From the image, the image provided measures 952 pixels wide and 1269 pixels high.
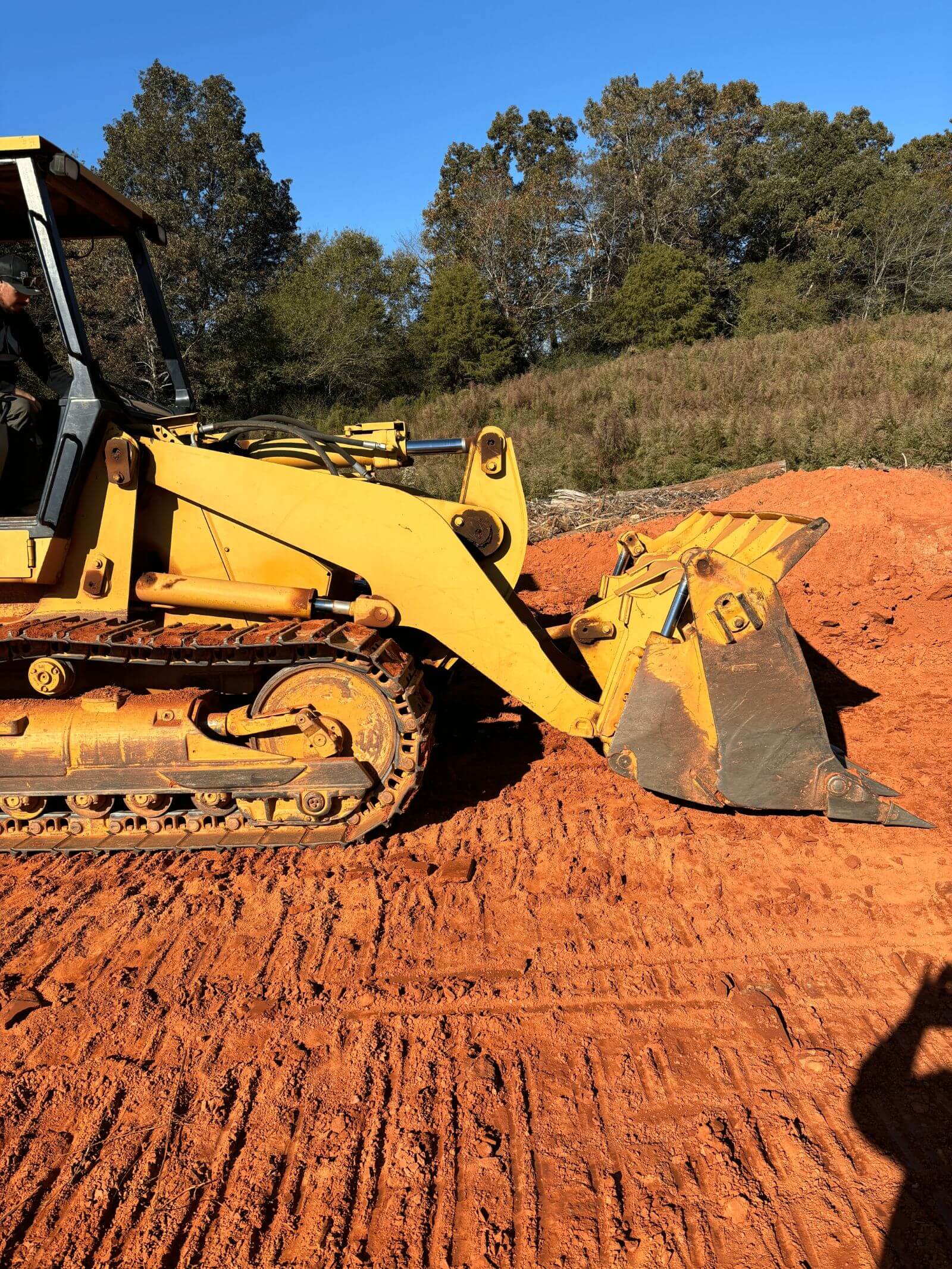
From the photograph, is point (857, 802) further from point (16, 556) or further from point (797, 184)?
point (797, 184)

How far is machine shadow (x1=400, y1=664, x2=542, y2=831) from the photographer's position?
178 inches

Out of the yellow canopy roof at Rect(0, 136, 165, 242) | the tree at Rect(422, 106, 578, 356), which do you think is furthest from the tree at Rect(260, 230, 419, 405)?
the yellow canopy roof at Rect(0, 136, 165, 242)

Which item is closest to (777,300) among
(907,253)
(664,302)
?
(664,302)

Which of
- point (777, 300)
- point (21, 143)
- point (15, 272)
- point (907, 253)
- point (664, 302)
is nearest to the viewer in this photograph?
point (21, 143)

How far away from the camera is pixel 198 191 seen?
2733cm

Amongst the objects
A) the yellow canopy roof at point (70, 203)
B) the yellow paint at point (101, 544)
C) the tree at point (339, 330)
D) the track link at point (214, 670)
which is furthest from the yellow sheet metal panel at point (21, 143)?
the tree at point (339, 330)

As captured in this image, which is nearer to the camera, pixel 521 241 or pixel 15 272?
pixel 15 272

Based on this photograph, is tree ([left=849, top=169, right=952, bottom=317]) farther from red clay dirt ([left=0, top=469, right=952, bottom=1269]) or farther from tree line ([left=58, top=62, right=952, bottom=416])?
red clay dirt ([left=0, top=469, right=952, bottom=1269])

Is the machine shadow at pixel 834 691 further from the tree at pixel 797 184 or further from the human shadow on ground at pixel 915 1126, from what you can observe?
the tree at pixel 797 184

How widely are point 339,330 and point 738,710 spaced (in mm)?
25710

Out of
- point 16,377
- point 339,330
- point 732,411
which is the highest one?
point 339,330

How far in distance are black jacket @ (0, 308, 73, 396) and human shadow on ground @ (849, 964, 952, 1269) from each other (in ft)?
14.7

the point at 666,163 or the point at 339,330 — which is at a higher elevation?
the point at 666,163

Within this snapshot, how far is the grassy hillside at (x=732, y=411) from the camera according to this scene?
11.3 metres
